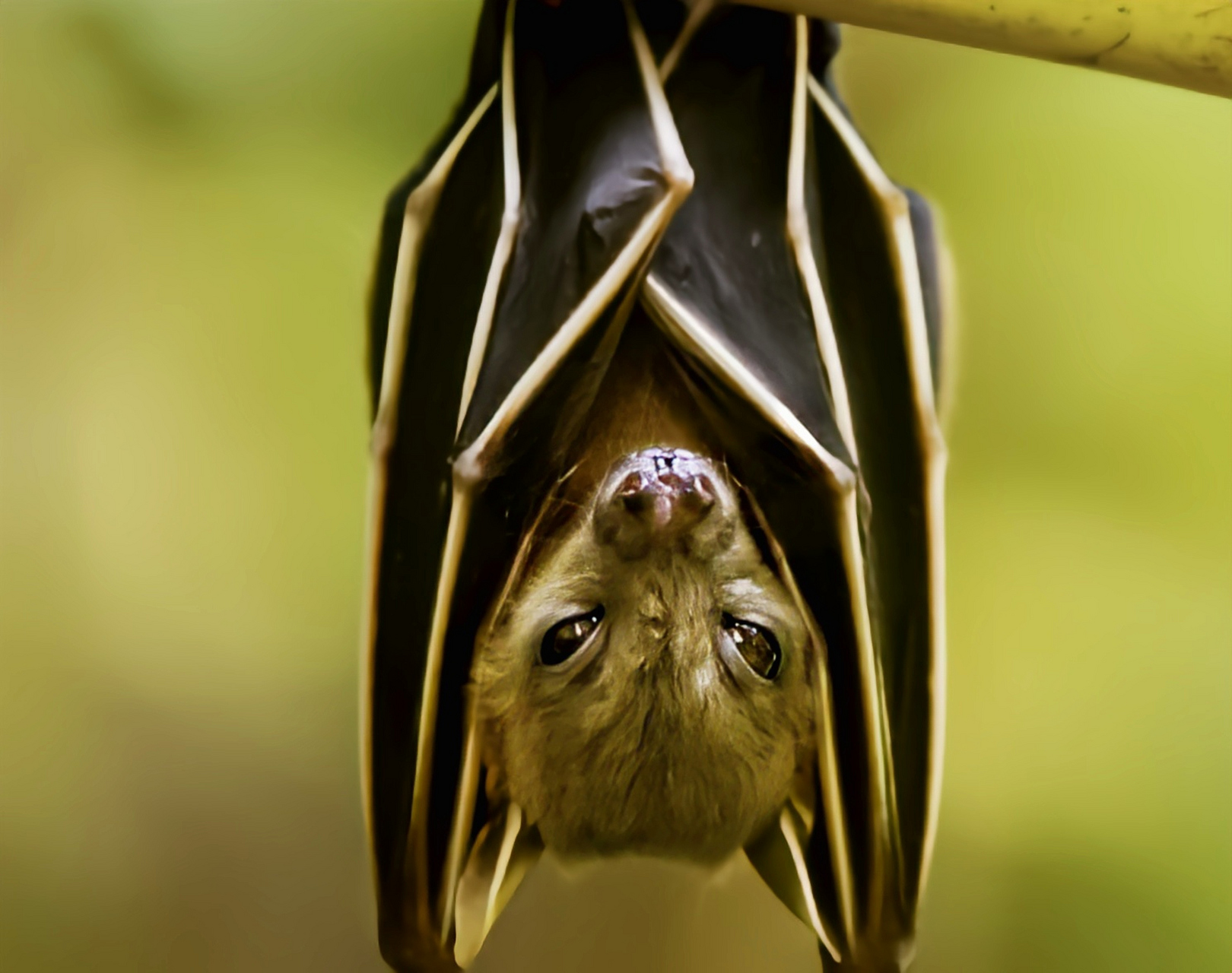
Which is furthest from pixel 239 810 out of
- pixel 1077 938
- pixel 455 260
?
pixel 1077 938

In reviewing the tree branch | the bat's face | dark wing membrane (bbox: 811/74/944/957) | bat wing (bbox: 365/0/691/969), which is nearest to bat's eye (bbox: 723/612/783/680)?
the bat's face

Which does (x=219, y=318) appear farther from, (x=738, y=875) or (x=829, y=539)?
→ (x=738, y=875)

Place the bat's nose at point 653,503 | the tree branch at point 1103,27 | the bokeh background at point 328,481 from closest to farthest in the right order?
1. the tree branch at point 1103,27
2. the bat's nose at point 653,503
3. the bokeh background at point 328,481

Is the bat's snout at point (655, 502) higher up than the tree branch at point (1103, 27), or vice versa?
the tree branch at point (1103, 27)

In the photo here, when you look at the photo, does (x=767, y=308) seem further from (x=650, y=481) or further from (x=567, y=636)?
(x=567, y=636)

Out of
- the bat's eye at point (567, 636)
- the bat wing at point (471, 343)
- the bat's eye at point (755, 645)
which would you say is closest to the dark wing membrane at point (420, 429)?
the bat wing at point (471, 343)

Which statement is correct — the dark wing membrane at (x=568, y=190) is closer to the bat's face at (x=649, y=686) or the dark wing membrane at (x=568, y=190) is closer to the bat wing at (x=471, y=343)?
the bat wing at (x=471, y=343)

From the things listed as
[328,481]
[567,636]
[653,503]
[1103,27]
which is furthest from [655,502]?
[1103,27]

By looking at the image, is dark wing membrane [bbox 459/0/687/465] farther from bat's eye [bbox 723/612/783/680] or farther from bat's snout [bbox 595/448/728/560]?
bat's eye [bbox 723/612/783/680]
